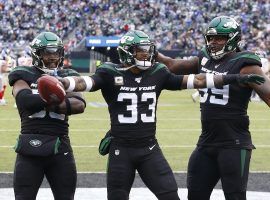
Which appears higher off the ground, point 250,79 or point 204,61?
point 250,79

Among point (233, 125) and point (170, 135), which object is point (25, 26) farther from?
point (233, 125)

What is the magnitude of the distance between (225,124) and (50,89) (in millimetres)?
1636

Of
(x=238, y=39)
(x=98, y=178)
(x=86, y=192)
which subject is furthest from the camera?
(x=98, y=178)

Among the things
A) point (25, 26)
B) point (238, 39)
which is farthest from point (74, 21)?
point (238, 39)

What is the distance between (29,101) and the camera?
5539 mm

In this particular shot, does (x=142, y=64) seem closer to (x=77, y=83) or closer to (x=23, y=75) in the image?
(x=77, y=83)

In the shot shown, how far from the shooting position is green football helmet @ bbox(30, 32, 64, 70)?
19.0ft

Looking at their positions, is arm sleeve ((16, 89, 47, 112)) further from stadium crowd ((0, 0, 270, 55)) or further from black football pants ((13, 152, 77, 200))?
stadium crowd ((0, 0, 270, 55))

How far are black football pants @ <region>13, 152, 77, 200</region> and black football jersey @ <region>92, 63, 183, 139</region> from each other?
0.49 metres

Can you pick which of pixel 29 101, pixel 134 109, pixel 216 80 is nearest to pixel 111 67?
pixel 134 109

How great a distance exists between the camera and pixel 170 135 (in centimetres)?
1339

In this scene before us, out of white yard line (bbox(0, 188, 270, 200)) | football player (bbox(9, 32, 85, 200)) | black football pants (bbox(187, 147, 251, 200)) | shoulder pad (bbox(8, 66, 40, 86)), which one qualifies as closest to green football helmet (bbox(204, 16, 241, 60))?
black football pants (bbox(187, 147, 251, 200))

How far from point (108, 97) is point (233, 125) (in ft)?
3.50

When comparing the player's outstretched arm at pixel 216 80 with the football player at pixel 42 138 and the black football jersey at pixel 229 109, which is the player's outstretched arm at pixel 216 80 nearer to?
the black football jersey at pixel 229 109
